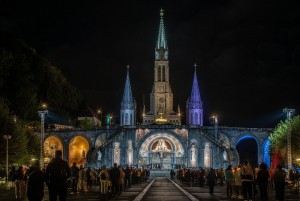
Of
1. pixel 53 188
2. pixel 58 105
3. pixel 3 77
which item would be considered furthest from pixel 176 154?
pixel 53 188

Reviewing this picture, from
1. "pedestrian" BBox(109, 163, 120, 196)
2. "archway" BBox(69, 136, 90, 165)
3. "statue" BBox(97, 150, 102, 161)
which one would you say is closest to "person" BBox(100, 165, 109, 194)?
"pedestrian" BBox(109, 163, 120, 196)

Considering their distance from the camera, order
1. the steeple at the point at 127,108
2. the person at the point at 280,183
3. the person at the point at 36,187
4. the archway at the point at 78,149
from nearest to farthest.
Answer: the person at the point at 36,187, the person at the point at 280,183, the archway at the point at 78,149, the steeple at the point at 127,108

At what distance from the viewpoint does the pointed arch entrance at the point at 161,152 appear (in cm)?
9462

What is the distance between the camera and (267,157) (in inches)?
3880

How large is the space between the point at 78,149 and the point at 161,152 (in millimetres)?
16846

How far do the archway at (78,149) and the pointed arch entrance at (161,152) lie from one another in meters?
11.8

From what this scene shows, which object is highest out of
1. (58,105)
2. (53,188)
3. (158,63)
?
(158,63)

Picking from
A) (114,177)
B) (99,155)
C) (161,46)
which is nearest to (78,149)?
(99,155)

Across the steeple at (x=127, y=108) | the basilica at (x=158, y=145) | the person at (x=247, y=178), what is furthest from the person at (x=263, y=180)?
the steeple at (x=127, y=108)

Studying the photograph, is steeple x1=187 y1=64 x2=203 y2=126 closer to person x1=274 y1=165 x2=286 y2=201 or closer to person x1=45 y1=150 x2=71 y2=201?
person x1=274 y1=165 x2=286 y2=201

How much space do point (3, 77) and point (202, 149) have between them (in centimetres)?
3898

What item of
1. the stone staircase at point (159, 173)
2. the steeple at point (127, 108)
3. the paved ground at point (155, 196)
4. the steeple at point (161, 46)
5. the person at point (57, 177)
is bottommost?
the stone staircase at point (159, 173)

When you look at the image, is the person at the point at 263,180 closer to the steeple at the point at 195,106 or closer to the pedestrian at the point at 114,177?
the pedestrian at the point at 114,177

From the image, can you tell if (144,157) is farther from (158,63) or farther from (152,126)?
(158,63)
